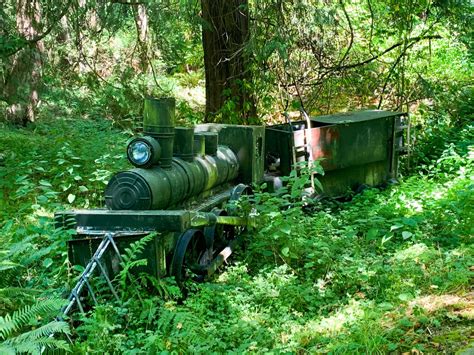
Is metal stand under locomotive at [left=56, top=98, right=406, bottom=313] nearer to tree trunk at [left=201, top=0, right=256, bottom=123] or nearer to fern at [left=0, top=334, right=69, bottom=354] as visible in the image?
fern at [left=0, top=334, right=69, bottom=354]

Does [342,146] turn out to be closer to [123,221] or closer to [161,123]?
[161,123]

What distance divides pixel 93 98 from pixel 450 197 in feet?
37.3

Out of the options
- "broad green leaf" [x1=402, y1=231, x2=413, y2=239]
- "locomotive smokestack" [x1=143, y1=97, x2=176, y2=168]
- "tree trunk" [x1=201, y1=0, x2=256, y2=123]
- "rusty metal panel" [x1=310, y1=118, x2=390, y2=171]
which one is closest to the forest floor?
"broad green leaf" [x1=402, y1=231, x2=413, y2=239]

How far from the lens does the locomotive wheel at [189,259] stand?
20.4 feet

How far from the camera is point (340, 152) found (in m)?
10.7

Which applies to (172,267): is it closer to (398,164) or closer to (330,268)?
(330,268)

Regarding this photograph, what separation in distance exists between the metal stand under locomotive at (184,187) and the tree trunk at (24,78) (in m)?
5.87

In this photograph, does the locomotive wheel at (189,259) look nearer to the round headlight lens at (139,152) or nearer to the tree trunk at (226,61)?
the round headlight lens at (139,152)

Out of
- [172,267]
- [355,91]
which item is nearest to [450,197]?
[172,267]

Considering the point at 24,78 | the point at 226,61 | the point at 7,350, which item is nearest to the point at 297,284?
the point at 7,350

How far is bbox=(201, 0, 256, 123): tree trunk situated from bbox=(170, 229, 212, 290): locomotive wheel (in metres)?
5.35

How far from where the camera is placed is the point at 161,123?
6.64 m

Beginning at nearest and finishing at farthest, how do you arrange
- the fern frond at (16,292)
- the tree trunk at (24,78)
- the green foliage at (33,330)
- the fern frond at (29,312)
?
1. the green foliage at (33,330)
2. the fern frond at (29,312)
3. the fern frond at (16,292)
4. the tree trunk at (24,78)

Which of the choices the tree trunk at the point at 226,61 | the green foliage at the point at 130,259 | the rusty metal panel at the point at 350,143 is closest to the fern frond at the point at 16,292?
the green foliage at the point at 130,259
